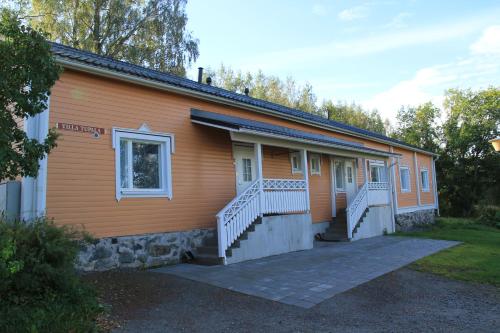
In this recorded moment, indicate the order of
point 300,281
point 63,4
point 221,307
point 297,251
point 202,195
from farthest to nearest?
point 63,4
point 297,251
point 202,195
point 300,281
point 221,307

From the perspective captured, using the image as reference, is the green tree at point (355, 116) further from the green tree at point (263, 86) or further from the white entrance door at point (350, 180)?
the white entrance door at point (350, 180)

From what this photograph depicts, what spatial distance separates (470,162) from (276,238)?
27066mm

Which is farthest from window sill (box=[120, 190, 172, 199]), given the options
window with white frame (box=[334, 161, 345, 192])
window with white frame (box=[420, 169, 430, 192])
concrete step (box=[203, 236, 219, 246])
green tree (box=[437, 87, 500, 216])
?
green tree (box=[437, 87, 500, 216])

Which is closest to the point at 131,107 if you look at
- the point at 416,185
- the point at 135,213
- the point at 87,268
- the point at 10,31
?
the point at 135,213

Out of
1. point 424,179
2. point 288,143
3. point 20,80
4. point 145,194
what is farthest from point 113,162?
point 424,179

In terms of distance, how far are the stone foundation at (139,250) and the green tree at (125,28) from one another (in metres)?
15.4

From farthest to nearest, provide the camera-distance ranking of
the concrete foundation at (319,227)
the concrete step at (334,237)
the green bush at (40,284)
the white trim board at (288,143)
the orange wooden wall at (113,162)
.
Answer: the concrete foundation at (319,227) < the concrete step at (334,237) < the white trim board at (288,143) < the orange wooden wall at (113,162) < the green bush at (40,284)

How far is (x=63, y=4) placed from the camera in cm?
2086

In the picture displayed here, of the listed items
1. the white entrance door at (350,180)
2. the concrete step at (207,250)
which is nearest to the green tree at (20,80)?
the concrete step at (207,250)

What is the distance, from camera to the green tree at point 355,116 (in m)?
43.7

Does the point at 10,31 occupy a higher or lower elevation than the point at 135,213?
higher

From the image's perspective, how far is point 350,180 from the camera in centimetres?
1758

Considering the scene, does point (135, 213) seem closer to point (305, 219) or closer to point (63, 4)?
point (305, 219)

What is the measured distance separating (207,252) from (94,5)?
17158 millimetres
